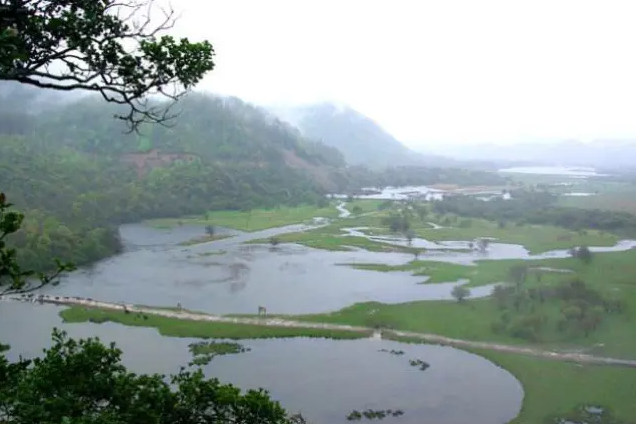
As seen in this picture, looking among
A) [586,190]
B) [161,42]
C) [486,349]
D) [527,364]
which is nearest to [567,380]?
[527,364]

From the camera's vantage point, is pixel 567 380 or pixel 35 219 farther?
pixel 35 219

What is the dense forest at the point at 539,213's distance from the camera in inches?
3009

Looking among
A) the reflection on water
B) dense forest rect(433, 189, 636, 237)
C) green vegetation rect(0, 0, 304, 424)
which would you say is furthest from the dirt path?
dense forest rect(433, 189, 636, 237)

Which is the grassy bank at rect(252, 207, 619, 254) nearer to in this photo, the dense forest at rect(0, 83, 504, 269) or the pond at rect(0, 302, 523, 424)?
the dense forest at rect(0, 83, 504, 269)

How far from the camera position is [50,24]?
602cm

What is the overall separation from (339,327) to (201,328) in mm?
8729

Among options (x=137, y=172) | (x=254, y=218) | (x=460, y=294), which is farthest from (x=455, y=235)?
(x=137, y=172)

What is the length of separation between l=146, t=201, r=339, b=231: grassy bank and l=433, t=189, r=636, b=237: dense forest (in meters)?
22.7

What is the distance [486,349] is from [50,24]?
30042 millimetres

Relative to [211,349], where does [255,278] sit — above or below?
above

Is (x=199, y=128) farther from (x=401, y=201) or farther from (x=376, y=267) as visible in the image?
(x=376, y=267)

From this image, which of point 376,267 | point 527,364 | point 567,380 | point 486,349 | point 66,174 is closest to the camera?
point 567,380

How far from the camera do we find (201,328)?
3409 cm

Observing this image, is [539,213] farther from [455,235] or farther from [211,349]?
[211,349]
